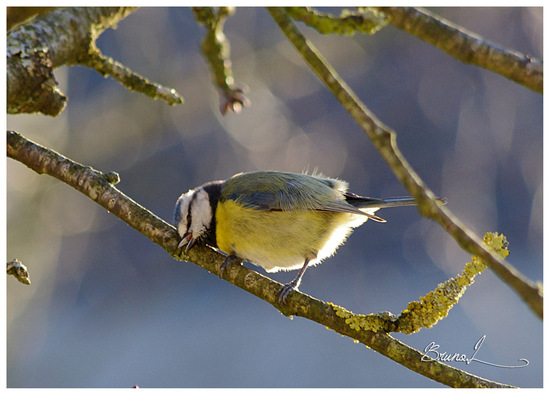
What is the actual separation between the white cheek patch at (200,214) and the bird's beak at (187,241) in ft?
0.08

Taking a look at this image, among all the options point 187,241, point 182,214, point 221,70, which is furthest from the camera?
point 182,214

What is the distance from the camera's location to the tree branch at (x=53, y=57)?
1.64m

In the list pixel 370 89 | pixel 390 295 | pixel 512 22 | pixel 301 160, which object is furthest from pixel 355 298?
pixel 512 22

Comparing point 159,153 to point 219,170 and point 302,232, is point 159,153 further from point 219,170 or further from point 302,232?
point 302,232

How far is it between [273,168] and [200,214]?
2.33 meters

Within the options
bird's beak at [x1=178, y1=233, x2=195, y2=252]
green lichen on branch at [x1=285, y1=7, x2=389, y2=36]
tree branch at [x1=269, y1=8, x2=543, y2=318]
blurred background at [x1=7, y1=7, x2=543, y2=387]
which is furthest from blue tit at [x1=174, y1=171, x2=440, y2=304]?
blurred background at [x1=7, y1=7, x2=543, y2=387]

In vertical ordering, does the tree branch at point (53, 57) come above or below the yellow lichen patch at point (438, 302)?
above

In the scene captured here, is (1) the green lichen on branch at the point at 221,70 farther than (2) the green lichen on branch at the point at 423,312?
Yes

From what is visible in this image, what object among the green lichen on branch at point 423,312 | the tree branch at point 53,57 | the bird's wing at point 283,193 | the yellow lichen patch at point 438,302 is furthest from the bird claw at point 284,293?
the tree branch at point 53,57

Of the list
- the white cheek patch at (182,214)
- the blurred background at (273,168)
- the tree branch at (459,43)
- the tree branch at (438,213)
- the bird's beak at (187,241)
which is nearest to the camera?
the tree branch at (438,213)

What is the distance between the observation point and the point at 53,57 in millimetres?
1761

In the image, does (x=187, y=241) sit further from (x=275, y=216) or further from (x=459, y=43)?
(x=459, y=43)

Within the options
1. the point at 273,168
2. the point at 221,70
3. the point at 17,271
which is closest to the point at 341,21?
the point at 221,70
